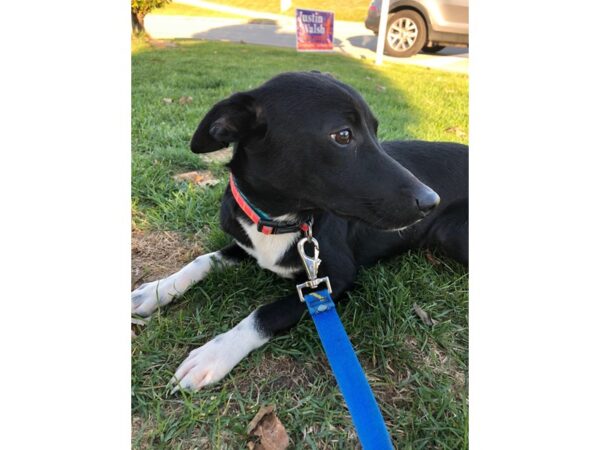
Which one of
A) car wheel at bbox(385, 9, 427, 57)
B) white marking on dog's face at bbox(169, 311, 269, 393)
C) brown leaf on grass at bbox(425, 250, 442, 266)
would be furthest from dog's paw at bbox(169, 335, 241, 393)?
car wheel at bbox(385, 9, 427, 57)

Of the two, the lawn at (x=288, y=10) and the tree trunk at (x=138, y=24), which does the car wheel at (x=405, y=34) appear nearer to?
the lawn at (x=288, y=10)

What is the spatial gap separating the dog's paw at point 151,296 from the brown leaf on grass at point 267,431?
0.75 meters

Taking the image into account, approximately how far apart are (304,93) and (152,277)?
1.23 metres

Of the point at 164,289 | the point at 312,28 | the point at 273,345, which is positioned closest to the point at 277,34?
the point at 312,28

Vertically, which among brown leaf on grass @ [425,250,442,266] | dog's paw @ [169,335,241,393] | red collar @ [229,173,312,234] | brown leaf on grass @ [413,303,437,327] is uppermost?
red collar @ [229,173,312,234]

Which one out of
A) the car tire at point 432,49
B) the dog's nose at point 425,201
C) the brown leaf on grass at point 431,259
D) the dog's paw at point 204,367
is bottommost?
the car tire at point 432,49

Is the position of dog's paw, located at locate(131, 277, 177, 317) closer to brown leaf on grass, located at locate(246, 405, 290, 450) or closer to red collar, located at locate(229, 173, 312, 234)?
red collar, located at locate(229, 173, 312, 234)

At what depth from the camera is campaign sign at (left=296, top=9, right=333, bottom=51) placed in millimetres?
6195

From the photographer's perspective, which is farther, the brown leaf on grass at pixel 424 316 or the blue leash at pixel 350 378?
the brown leaf on grass at pixel 424 316

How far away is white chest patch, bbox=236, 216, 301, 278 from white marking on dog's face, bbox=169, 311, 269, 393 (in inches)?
13.9

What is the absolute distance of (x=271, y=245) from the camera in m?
2.11

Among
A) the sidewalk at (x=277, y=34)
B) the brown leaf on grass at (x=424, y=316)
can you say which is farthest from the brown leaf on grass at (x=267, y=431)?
the sidewalk at (x=277, y=34)

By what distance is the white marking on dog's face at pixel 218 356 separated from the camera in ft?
5.37
